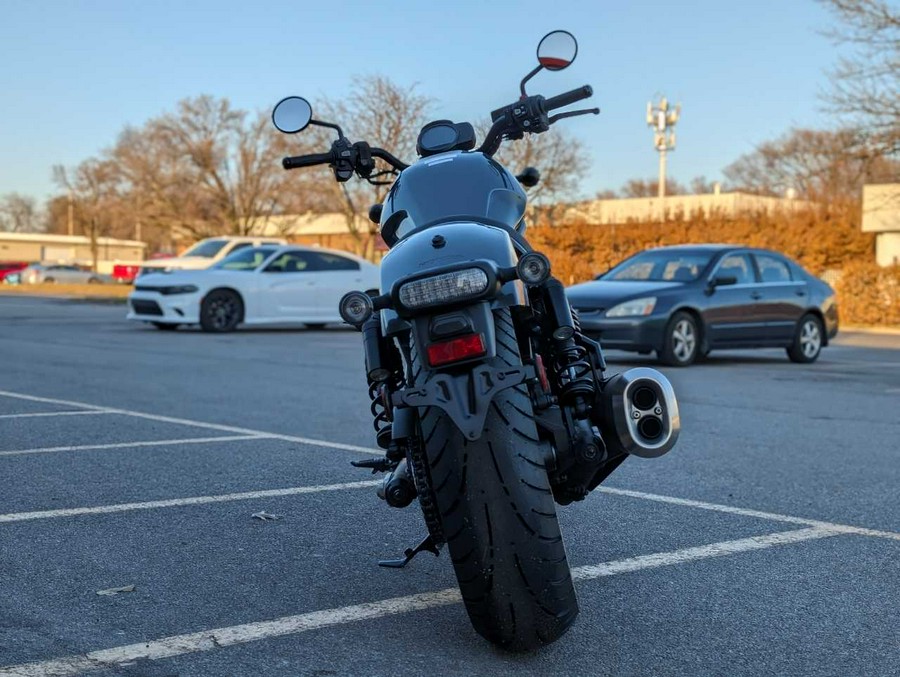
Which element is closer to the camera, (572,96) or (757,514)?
(572,96)

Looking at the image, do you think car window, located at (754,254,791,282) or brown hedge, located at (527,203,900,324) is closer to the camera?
car window, located at (754,254,791,282)

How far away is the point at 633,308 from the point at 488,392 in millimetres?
10724

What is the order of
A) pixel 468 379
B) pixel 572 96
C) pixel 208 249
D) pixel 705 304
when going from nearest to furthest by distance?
pixel 468 379, pixel 572 96, pixel 705 304, pixel 208 249

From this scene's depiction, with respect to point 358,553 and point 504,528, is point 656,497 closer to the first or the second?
point 358,553

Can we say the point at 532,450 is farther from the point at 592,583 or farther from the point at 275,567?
the point at 275,567

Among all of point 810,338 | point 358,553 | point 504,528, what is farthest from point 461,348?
point 810,338

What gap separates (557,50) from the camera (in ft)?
16.6

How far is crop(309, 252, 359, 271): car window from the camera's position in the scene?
20.8m

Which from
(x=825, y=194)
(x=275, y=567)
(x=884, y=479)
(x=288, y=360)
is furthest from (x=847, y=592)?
(x=825, y=194)

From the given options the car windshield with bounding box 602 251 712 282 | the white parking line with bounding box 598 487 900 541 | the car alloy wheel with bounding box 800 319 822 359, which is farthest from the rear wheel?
the car alloy wheel with bounding box 800 319 822 359

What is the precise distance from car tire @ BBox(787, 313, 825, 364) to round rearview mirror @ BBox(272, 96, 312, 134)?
452 inches

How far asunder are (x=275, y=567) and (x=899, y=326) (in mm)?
23761

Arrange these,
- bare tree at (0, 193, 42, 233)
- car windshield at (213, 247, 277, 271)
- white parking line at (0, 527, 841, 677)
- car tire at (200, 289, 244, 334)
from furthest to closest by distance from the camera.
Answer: bare tree at (0, 193, 42, 233) → car windshield at (213, 247, 277, 271) → car tire at (200, 289, 244, 334) → white parking line at (0, 527, 841, 677)

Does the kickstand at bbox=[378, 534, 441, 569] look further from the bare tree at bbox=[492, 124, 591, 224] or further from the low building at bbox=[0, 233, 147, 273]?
the low building at bbox=[0, 233, 147, 273]
